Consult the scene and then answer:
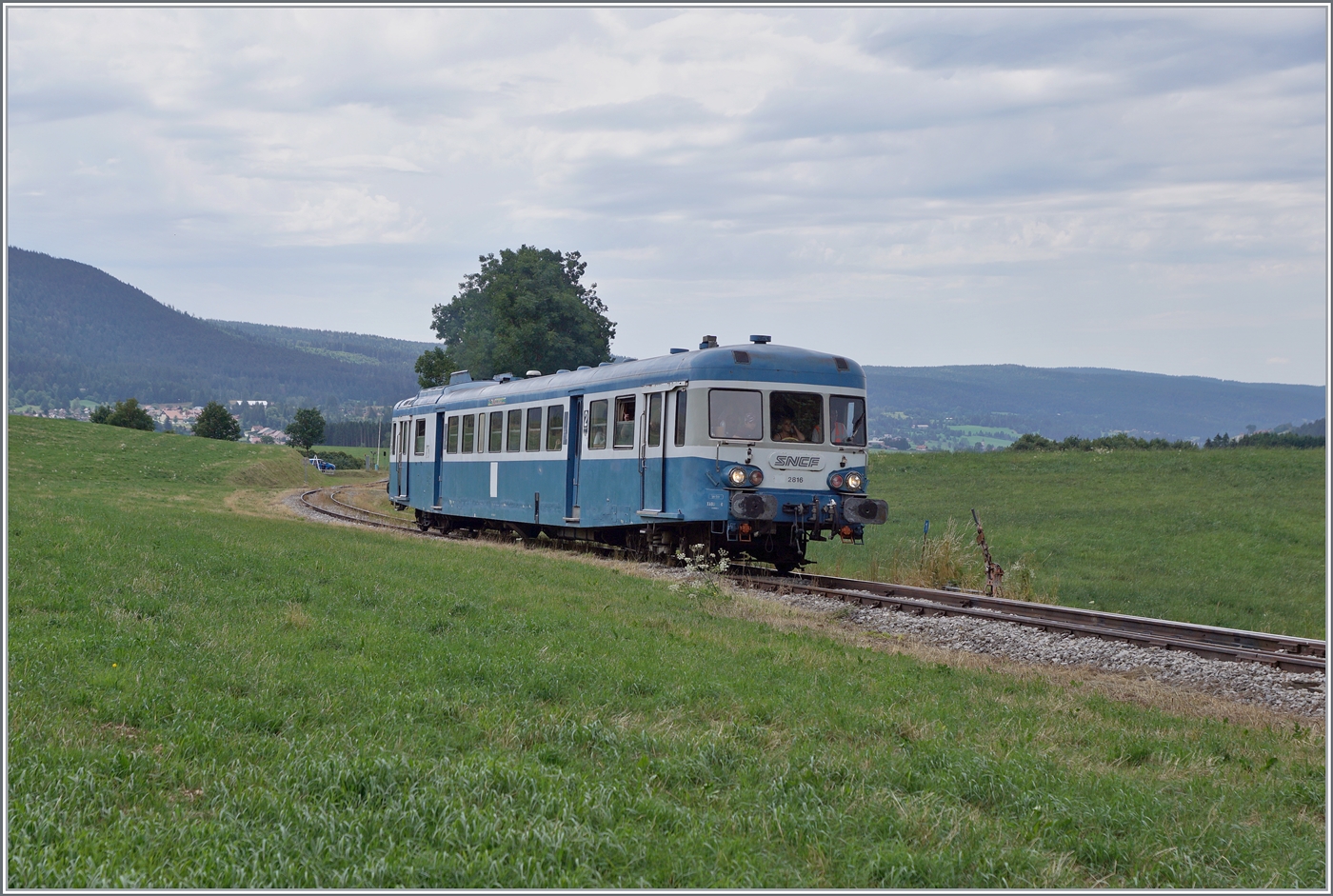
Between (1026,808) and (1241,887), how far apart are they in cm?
101

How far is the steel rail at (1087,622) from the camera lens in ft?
37.1

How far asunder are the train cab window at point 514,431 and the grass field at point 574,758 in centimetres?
1169

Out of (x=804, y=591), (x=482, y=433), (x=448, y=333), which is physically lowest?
(x=804, y=591)

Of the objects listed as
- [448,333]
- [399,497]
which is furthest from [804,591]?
[448,333]

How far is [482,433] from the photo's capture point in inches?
984

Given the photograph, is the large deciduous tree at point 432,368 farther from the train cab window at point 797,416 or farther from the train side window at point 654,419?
the train cab window at point 797,416

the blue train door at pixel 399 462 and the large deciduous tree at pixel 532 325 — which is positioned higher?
the large deciduous tree at pixel 532 325

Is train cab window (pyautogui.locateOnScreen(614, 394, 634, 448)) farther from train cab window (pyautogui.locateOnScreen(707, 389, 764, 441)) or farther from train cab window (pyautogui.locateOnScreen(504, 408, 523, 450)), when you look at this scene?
train cab window (pyautogui.locateOnScreen(504, 408, 523, 450))

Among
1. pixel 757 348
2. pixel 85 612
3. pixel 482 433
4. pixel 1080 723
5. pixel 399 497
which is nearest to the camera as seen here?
pixel 1080 723

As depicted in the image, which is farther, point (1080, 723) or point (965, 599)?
point (965, 599)

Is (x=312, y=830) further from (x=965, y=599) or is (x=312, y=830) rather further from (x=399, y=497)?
(x=399, y=497)

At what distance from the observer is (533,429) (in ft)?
73.7

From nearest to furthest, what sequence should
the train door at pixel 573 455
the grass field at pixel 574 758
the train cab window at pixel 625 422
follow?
1. the grass field at pixel 574 758
2. the train cab window at pixel 625 422
3. the train door at pixel 573 455

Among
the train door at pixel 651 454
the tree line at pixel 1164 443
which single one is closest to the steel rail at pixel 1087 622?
the train door at pixel 651 454
